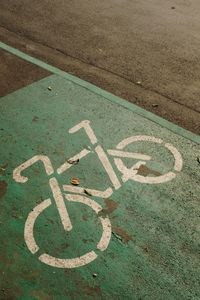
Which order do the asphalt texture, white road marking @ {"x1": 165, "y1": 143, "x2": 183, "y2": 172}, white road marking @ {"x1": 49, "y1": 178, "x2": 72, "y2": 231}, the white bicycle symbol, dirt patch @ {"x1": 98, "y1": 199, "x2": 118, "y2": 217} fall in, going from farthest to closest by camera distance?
the asphalt texture
white road marking @ {"x1": 165, "y1": 143, "x2": 183, "y2": 172}
dirt patch @ {"x1": 98, "y1": 199, "x2": 118, "y2": 217}
white road marking @ {"x1": 49, "y1": 178, "x2": 72, "y2": 231}
the white bicycle symbol

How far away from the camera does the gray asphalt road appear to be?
6762mm

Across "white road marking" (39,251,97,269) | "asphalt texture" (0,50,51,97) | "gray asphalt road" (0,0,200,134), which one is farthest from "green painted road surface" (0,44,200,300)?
"gray asphalt road" (0,0,200,134)

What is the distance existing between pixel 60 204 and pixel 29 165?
0.88 m

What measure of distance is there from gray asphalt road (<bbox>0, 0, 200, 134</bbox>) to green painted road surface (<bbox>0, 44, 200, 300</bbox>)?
606 millimetres

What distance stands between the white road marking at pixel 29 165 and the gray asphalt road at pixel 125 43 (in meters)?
2.13

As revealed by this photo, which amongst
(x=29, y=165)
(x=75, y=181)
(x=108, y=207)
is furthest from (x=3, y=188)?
(x=108, y=207)

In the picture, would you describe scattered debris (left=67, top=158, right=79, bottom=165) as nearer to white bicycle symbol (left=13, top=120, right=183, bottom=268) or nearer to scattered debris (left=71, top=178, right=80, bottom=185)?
white bicycle symbol (left=13, top=120, right=183, bottom=268)

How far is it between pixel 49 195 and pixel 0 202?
616 mm

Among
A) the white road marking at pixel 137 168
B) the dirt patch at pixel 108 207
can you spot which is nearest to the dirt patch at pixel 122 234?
the dirt patch at pixel 108 207

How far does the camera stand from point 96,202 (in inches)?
184

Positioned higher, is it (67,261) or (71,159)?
(71,159)

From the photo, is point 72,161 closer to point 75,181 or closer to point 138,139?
point 75,181

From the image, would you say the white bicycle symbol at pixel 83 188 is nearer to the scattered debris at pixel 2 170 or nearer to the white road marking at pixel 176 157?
the white road marking at pixel 176 157

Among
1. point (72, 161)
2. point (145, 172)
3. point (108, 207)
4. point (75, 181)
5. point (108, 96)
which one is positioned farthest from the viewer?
point (108, 96)
